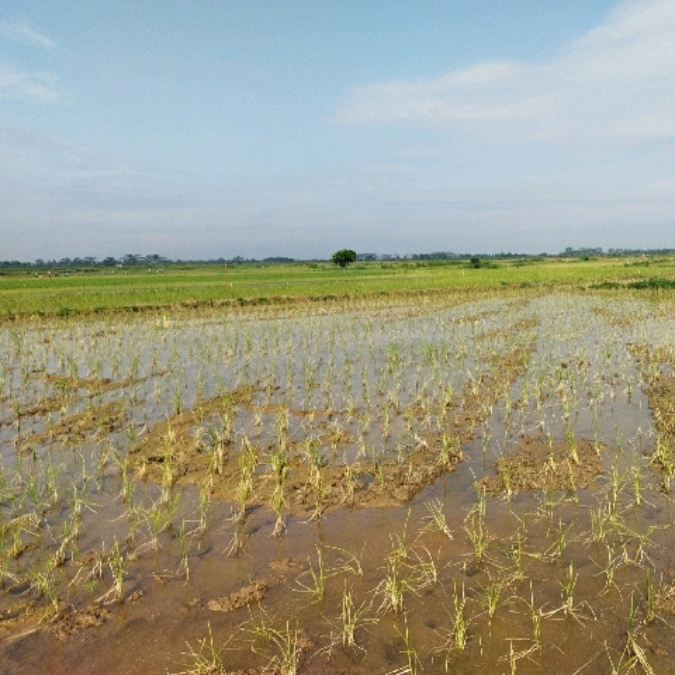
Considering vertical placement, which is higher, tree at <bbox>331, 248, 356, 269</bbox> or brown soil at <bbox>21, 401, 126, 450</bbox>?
tree at <bbox>331, 248, 356, 269</bbox>

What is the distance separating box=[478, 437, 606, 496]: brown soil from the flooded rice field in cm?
3

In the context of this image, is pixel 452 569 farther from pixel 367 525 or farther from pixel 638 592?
pixel 638 592

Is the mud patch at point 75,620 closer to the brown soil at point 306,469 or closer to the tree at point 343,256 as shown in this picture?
the brown soil at point 306,469

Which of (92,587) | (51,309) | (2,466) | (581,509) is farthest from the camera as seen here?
(51,309)

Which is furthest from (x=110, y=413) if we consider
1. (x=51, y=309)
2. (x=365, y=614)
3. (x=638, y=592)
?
(x=51, y=309)

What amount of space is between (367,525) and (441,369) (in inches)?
247

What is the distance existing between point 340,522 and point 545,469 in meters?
2.27

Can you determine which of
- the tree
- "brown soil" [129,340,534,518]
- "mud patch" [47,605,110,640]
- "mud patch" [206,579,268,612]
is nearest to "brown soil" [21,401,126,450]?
"brown soil" [129,340,534,518]

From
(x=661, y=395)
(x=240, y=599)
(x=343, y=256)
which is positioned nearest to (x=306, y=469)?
(x=240, y=599)

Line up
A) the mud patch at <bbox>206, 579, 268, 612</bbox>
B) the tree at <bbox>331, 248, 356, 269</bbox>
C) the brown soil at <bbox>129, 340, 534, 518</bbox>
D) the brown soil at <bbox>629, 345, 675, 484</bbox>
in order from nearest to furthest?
the mud patch at <bbox>206, 579, 268, 612</bbox> < the brown soil at <bbox>129, 340, 534, 518</bbox> < the brown soil at <bbox>629, 345, 675, 484</bbox> < the tree at <bbox>331, 248, 356, 269</bbox>

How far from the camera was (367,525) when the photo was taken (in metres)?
4.79

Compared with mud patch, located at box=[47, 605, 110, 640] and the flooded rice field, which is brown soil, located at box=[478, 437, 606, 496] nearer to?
the flooded rice field

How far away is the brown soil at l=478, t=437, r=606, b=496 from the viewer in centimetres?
539

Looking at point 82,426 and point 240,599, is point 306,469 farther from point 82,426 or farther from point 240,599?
point 82,426
